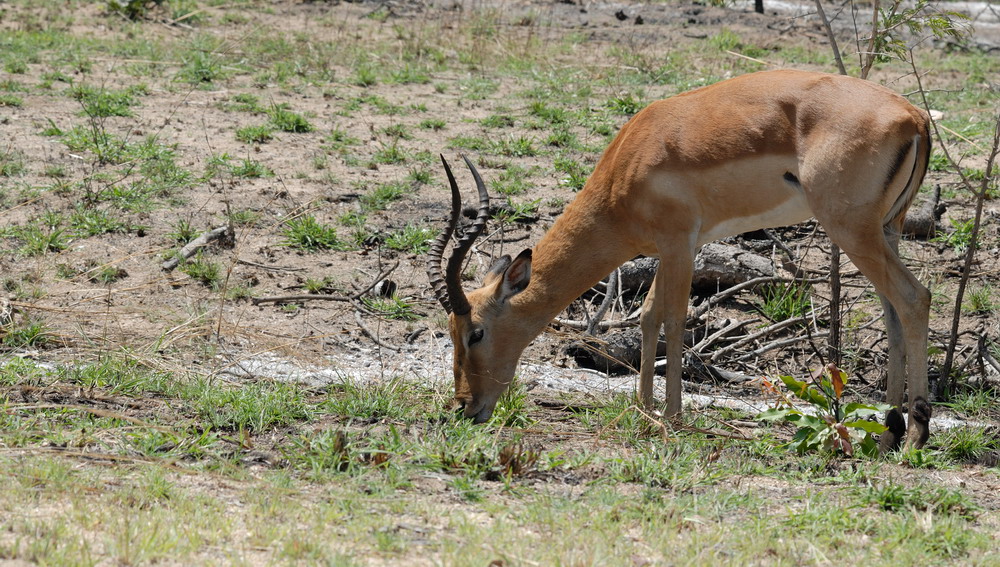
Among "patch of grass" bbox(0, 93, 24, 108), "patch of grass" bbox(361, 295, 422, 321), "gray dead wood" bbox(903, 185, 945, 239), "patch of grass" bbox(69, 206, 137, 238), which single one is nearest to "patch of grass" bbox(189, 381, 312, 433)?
"patch of grass" bbox(361, 295, 422, 321)

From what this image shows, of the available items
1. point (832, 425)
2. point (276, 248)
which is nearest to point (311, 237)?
point (276, 248)

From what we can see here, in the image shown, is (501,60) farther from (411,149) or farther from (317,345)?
(317,345)

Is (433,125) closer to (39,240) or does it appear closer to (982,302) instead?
(39,240)

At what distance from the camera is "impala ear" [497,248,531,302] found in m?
5.79

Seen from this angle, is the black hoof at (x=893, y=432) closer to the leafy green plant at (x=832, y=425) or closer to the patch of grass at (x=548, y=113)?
the leafy green plant at (x=832, y=425)

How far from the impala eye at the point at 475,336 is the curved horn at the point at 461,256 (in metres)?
0.13

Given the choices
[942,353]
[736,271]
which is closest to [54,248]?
[736,271]

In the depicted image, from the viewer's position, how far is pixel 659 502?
174 inches

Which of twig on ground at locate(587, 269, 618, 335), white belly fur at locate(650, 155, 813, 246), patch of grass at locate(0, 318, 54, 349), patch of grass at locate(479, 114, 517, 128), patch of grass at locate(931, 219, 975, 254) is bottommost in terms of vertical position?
patch of grass at locate(0, 318, 54, 349)

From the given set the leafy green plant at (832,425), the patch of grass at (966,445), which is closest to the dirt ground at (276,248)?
the patch of grass at (966,445)

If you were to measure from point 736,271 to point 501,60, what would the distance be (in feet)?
21.1

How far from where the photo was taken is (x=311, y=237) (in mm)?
8234

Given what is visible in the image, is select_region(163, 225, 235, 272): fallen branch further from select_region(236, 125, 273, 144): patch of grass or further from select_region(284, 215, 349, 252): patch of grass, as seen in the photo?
select_region(236, 125, 273, 144): patch of grass

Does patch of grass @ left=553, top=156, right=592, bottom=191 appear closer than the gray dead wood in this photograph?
No
